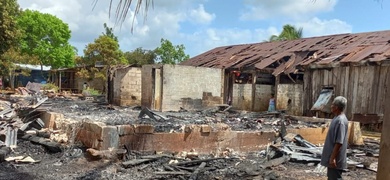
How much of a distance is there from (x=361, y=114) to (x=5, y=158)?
13104mm

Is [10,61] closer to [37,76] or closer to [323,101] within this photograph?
[37,76]

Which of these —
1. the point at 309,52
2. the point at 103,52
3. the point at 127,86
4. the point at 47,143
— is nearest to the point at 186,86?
the point at 127,86

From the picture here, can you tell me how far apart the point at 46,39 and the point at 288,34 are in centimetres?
2902

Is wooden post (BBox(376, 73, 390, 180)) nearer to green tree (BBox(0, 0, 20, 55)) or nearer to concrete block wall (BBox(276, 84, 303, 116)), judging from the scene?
concrete block wall (BBox(276, 84, 303, 116))

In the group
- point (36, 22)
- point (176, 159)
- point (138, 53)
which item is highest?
point (36, 22)

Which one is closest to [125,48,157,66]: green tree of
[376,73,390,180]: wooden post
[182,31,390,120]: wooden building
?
[182,31,390,120]: wooden building

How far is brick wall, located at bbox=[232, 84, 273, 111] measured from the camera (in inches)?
790

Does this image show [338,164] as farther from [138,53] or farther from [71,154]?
[138,53]

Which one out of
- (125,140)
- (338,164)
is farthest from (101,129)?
(338,164)

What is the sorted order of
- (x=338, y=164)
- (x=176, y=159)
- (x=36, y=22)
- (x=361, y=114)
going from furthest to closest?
(x=36, y=22) < (x=361, y=114) < (x=176, y=159) < (x=338, y=164)

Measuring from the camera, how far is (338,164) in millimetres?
4340

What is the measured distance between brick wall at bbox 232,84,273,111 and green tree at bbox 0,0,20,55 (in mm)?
12688

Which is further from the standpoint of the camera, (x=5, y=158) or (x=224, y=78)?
(x=224, y=78)

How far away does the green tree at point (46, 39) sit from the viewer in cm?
4053
